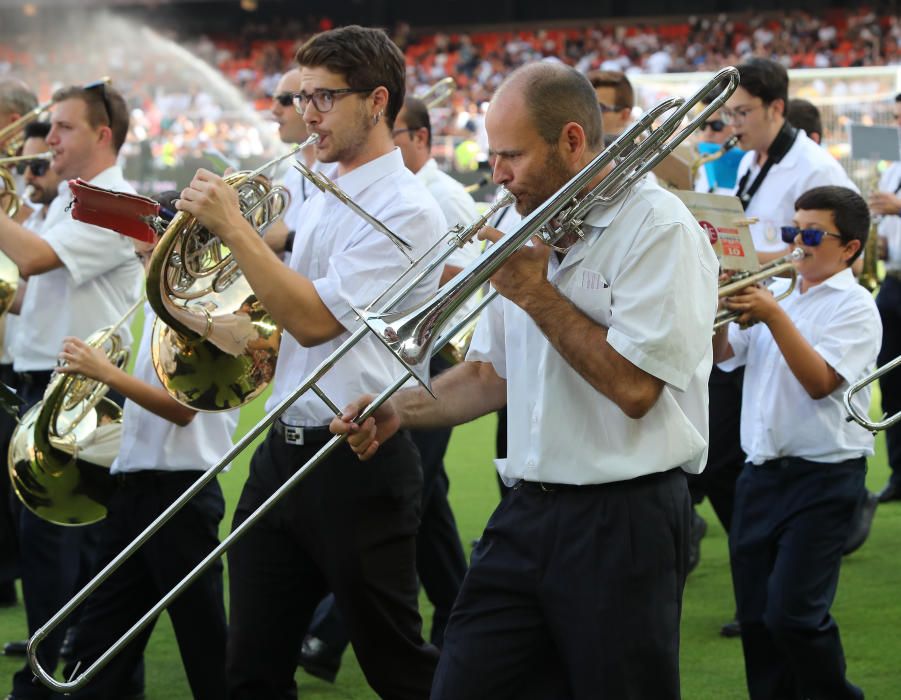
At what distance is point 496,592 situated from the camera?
2.95 metres

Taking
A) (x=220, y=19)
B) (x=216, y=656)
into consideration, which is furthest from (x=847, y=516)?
(x=220, y=19)

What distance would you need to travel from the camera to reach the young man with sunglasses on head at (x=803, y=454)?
415 cm

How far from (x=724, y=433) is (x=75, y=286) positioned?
2.68 meters

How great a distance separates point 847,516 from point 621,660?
175cm

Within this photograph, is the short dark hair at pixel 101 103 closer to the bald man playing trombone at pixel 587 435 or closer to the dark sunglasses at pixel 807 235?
the dark sunglasses at pixel 807 235

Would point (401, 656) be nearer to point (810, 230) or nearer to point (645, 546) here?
point (645, 546)

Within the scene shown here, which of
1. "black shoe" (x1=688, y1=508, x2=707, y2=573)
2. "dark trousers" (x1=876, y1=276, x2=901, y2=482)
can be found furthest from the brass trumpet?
"dark trousers" (x1=876, y1=276, x2=901, y2=482)

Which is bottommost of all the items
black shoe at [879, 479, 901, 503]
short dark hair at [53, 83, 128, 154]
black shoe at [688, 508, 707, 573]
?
black shoe at [879, 479, 901, 503]

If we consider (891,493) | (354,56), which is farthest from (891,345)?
(354,56)

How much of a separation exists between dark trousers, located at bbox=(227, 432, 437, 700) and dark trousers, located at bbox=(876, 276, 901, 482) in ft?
16.6

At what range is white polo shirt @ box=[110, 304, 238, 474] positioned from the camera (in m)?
4.32

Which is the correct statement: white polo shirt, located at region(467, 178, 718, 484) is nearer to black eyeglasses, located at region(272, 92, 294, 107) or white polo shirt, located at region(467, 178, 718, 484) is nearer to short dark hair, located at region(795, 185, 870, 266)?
short dark hair, located at region(795, 185, 870, 266)

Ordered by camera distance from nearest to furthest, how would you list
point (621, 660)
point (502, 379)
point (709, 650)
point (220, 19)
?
point (621, 660)
point (502, 379)
point (709, 650)
point (220, 19)

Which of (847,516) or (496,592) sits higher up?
(496,592)
